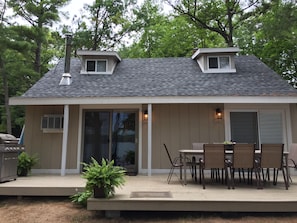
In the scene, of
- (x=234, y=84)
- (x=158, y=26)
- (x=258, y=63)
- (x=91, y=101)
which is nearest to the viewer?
(x=91, y=101)

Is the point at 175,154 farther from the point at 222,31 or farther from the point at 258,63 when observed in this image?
the point at 222,31

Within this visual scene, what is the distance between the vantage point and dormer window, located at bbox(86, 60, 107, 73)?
8852mm

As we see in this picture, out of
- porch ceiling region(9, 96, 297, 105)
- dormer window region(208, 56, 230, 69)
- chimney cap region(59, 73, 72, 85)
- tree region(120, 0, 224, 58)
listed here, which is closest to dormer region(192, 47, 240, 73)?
dormer window region(208, 56, 230, 69)

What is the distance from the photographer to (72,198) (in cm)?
449

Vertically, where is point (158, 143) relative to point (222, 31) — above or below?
below

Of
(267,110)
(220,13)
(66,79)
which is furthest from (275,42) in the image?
(66,79)

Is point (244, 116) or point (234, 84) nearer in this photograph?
point (244, 116)

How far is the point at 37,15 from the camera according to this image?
13.8 m

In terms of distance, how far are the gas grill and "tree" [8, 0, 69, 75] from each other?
926cm

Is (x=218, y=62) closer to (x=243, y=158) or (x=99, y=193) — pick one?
(x=243, y=158)

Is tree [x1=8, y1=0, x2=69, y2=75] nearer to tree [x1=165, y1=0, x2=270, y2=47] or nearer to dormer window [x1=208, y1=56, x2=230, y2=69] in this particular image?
tree [x1=165, y1=0, x2=270, y2=47]

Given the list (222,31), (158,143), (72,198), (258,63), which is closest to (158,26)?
(222,31)

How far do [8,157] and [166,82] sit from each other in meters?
4.86

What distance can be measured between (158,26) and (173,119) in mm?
12256
